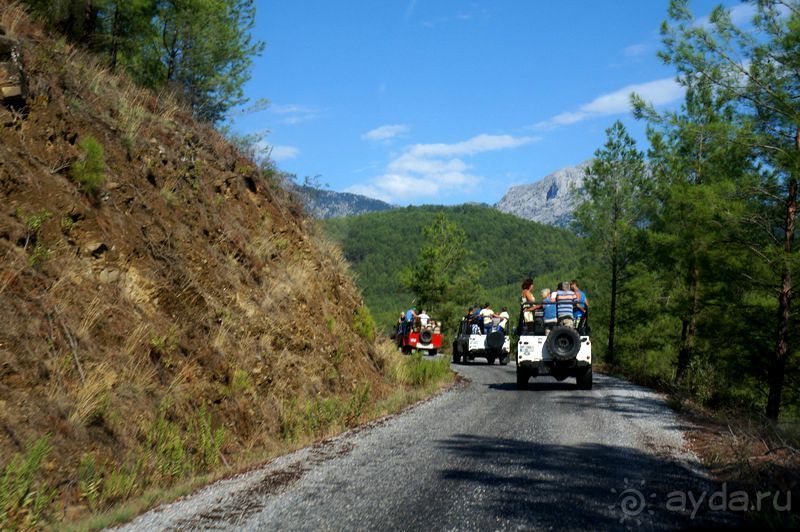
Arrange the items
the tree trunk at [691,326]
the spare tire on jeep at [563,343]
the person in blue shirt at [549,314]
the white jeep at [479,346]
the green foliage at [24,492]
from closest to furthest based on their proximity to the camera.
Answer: the green foliage at [24,492]
the spare tire on jeep at [563,343]
the person in blue shirt at [549,314]
the tree trunk at [691,326]
the white jeep at [479,346]

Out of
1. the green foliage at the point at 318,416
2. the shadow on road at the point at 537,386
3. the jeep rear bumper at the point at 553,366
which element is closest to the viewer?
the green foliage at the point at 318,416

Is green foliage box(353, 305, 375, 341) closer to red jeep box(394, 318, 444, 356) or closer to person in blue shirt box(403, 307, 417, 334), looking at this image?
red jeep box(394, 318, 444, 356)

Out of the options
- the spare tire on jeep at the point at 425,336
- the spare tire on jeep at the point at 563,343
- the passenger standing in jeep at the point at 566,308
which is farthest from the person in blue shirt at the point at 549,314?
the spare tire on jeep at the point at 425,336

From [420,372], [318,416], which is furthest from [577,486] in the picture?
[420,372]

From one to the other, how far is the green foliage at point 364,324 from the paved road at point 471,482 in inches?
223

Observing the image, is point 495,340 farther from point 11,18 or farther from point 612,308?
point 11,18

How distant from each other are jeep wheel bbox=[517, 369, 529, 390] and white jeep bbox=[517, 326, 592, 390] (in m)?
0.11

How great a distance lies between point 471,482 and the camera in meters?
6.13

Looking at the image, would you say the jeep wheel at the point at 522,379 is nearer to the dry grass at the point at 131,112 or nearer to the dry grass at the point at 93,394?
the dry grass at the point at 131,112

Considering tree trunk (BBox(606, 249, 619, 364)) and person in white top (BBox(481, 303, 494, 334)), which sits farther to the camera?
tree trunk (BBox(606, 249, 619, 364))

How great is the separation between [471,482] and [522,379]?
32.0 ft

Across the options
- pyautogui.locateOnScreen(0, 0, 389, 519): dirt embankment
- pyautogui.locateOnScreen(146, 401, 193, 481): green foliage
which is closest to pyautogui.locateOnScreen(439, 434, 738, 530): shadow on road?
pyautogui.locateOnScreen(146, 401, 193, 481): green foliage

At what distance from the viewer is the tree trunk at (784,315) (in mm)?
14680

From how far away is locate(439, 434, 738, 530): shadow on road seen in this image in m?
5.03
